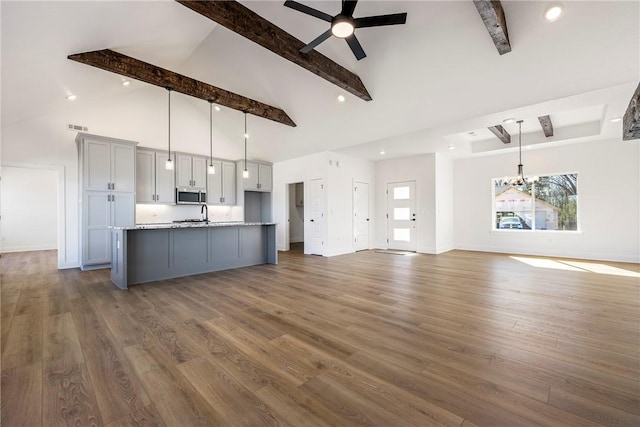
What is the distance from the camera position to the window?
667cm

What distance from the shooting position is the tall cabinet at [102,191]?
5.45 meters

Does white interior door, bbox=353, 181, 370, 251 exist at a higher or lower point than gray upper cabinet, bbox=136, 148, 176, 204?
lower

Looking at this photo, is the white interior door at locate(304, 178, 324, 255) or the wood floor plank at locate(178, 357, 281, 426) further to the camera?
the white interior door at locate(304, 178, 324, 255)

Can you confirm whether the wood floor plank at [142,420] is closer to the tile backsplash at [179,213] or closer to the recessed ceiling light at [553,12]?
the recessed ceiling light at [553,12]

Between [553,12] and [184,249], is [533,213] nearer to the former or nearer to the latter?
[553,12]

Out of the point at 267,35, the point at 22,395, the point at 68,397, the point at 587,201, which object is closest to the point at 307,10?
the point at 267,35

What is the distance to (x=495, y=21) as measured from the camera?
2854mm

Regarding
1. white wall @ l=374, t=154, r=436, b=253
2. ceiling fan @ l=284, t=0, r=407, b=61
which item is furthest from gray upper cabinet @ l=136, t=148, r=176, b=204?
white wall @ l=374, t=154, r=436, b=253

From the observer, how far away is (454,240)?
27.4 feet

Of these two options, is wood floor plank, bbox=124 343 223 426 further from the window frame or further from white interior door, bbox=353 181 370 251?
the window frame

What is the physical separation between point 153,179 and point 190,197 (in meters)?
0.95

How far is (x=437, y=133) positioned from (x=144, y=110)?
6.90 metres

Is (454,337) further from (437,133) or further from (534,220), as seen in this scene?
(534,220)

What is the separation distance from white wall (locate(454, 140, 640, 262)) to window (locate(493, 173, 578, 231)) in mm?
177
